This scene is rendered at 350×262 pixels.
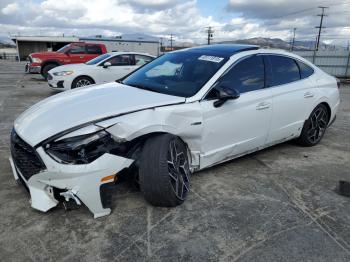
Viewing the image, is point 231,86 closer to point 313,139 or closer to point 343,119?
point 313,139

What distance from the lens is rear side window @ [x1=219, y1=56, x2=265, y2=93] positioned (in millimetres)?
3584

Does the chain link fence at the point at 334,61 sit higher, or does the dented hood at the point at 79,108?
the dented hood at the point at 79,108

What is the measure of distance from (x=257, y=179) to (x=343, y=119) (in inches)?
176

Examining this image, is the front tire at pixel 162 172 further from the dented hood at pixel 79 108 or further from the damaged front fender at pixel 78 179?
the dented hood at pixel 79 108

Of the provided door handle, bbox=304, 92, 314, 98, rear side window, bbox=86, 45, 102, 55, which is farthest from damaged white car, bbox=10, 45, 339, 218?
rear side window, bbox=86, 45, 102, 55

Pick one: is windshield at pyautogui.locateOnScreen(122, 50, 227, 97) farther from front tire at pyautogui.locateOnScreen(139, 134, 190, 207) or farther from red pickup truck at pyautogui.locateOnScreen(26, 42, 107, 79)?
red pickup truck at pyautogui.locateOnScreen(26, 42, 107, 79)

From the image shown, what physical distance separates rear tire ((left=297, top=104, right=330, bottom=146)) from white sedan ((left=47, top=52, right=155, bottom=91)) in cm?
589

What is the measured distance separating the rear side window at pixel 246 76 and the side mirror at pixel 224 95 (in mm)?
183

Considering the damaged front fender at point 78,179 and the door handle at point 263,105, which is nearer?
the damaged front fender at point 78,179

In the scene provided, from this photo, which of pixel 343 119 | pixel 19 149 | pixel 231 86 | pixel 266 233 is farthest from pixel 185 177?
pixel 343 119

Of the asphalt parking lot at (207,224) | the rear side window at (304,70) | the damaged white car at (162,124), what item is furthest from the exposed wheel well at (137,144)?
the rear side window at (304,70)

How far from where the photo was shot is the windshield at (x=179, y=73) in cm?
343

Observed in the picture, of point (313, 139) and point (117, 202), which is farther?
point (313, 139)

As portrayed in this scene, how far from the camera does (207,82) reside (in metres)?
3.39
